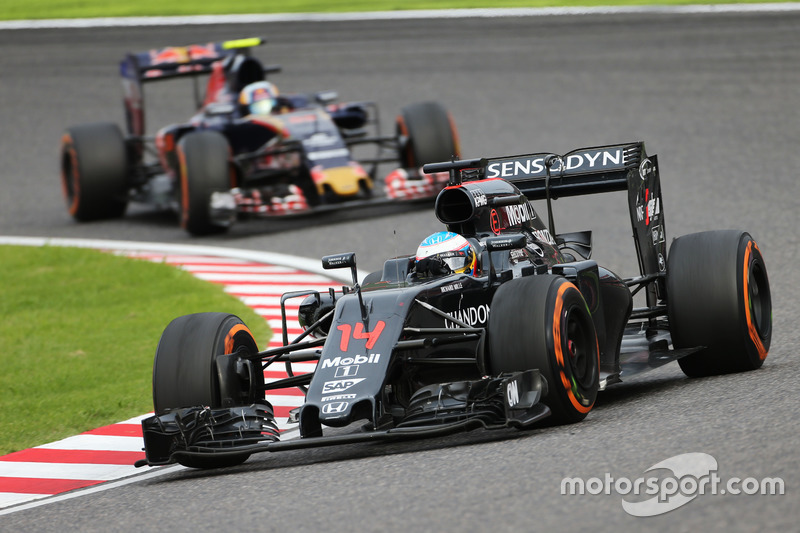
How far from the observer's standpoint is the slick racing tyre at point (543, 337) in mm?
6781

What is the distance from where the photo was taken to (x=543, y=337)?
678cm

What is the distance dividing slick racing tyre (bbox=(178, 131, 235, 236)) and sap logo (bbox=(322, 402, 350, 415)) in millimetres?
8666

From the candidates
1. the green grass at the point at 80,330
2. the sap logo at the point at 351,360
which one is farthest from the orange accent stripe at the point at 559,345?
the green grass at the point at 80,330

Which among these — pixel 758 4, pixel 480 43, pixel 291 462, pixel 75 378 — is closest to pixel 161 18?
pixel 480 43

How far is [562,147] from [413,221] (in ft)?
13.0

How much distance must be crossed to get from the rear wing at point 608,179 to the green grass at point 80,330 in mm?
2562

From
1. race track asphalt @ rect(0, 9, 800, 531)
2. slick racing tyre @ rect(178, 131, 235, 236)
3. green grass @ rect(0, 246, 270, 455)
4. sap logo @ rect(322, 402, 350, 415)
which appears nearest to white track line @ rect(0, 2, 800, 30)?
race track asphalt @ rect(0, 9, 800, 531)

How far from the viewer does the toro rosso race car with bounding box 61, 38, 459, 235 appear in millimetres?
15227

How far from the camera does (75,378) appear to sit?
10.0 meters

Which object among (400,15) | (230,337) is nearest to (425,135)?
(230,337)

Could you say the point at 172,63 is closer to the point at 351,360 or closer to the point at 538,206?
the point at 538,206

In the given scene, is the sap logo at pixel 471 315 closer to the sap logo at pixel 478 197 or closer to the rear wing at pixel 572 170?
the sap logo at pixel 478 197

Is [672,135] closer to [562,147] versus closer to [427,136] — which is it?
[562,147]

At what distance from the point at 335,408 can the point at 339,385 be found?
0.19 m
